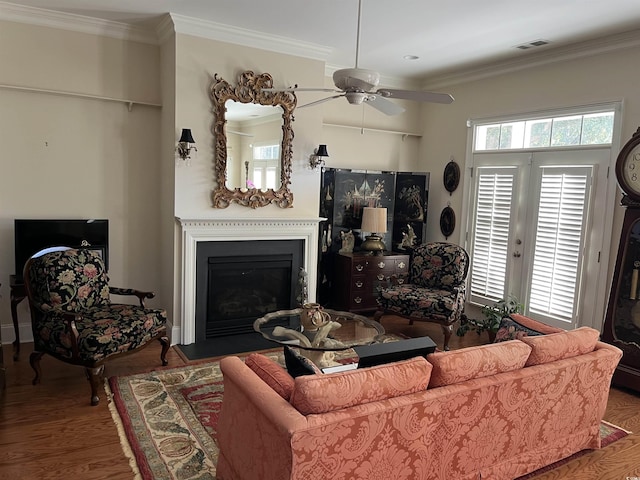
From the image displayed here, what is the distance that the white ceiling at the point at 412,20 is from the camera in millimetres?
3717

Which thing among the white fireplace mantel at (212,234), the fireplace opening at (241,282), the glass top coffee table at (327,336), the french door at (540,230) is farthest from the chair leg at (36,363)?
the french door at (540,230)

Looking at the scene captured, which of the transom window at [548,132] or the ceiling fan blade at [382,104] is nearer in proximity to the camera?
the ceiling fan blade at [382,104]

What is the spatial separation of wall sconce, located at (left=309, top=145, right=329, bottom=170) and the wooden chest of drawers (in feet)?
3.82

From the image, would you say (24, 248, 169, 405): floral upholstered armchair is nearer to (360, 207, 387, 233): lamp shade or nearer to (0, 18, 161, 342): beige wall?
(0, 18, 161, 342): beige wall

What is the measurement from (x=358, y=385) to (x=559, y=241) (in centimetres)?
349

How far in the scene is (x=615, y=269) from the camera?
13.0 feet

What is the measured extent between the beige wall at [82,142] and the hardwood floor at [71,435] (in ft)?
3.71

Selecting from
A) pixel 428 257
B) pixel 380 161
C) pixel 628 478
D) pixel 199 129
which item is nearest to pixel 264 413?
pixel 628 478

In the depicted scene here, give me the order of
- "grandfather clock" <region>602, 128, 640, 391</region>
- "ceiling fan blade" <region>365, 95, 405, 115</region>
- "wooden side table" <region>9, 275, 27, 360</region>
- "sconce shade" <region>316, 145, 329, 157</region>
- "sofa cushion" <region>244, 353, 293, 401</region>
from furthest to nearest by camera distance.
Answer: "sconce shade" <region>316, 145, 329, 157</region> → "wooden side table" <region>9, 275, 27, 360</region> → "grandfather clock" <region>602, 128, 640, 391</region> → "ceiling fan blade" <region>365, 95, 405, 115</region> → "sofa cushion" <region>244, 353, 293, 401</region>

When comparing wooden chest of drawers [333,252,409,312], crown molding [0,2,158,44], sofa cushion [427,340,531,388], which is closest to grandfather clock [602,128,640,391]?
sofa cushion [427,340,531,388]

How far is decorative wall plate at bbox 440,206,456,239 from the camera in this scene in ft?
19.6

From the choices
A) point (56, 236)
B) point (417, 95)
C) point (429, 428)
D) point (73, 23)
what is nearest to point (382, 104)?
point (417, 95)

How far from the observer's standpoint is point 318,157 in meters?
5.12

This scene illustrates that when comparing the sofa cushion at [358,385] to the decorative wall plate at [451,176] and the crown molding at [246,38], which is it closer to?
the crown molding at [246,38]
